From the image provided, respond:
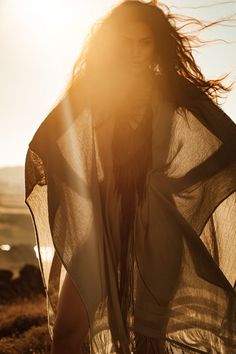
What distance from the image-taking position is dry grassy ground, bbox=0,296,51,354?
670 centimetres

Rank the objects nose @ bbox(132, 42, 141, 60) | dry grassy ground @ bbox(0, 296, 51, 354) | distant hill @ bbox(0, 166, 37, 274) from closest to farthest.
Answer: nose @ bbox(132, 42, 141, 60) < dry grassy ground @ bbox(0, 296, 51, 354) < distant hill @ bbox(0, 166, 37, 274)

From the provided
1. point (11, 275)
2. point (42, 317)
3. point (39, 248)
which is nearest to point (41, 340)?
point (42, 317)

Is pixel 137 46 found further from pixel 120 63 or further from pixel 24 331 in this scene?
pixel 24 331

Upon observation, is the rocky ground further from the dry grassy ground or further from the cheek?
the cheek

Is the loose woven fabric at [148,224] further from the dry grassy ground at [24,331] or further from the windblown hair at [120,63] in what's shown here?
→ the dry grassy ground at [24,331]

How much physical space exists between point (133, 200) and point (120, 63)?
0.80 m

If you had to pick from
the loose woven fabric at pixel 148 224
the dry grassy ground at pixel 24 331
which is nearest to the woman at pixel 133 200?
the loose woven fabric at pixel 148 224

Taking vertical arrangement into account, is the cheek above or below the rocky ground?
above

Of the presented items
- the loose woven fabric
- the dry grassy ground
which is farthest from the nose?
the dry grassy ground

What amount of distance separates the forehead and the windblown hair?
34 mm

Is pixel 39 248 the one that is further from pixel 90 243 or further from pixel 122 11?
pixel 122 11

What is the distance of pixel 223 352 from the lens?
3.60m

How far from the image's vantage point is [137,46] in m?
3.85

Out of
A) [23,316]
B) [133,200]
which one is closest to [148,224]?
[133,200]
